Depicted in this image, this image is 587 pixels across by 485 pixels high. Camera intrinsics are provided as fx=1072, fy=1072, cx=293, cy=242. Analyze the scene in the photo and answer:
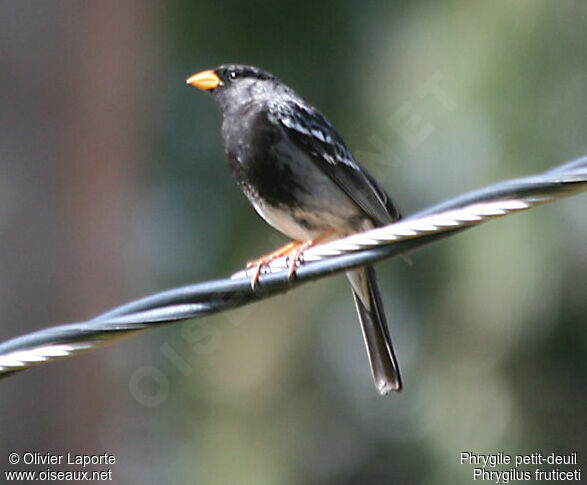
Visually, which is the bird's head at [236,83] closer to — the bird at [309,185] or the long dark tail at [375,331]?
the bird at [309,185]

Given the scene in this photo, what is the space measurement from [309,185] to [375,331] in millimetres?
762

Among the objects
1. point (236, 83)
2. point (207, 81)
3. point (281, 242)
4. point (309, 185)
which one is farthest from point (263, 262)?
point (281, 242)

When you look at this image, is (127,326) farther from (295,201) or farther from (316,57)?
(316,57)

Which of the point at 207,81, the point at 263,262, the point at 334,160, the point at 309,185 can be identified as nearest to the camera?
the point at 263,262

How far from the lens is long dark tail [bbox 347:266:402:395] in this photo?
4652 mm

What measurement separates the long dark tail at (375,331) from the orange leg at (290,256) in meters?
0.23

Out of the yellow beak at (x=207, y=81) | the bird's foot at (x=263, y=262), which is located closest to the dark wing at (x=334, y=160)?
the bird's foot at (x=263, y=262)

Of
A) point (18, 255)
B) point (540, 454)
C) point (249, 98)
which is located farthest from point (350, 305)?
point (249, 98)

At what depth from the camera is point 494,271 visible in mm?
7352

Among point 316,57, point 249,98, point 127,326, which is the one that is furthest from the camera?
point 316,57

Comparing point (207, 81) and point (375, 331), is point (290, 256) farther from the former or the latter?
point (207, 81)

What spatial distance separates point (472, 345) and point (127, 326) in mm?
4713

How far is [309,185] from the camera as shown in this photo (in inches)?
185

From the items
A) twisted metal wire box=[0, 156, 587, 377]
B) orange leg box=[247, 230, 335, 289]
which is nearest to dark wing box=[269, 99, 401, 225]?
orange leg box=[247, 230, 335, 289]
